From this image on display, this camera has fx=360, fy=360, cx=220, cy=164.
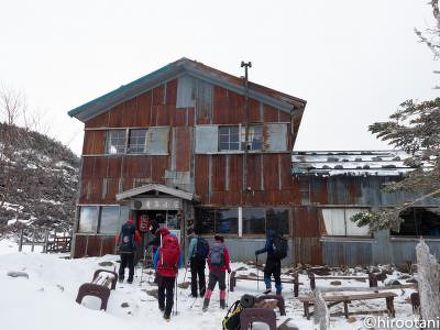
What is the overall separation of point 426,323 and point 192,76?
14620mm

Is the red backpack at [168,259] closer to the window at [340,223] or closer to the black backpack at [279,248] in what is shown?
the black backpack at [279,248]

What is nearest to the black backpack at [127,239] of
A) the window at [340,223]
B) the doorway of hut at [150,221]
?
the doorway of hut at [150,221]

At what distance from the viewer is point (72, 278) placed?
10.3 m

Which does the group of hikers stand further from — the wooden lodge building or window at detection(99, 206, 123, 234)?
window at detection(99, 206, 123, 234)

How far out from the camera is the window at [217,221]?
15.6 metres

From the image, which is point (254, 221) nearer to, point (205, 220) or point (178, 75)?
point (205, 220)

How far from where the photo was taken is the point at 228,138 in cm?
1659

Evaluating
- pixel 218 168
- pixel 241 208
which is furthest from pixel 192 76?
pixel 241 208

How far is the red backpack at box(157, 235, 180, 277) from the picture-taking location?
26.5 feet

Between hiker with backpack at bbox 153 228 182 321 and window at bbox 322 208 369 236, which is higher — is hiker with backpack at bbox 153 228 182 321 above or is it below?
below

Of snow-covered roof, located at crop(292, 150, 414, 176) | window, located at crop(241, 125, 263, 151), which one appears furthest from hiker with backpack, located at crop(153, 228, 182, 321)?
window, located at crop(241, 125, 263, 151)

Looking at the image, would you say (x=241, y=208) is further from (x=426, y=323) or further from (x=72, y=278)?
(x=426, y=323)

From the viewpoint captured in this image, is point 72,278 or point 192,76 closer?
point 72,278

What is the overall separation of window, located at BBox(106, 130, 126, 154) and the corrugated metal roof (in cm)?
139
